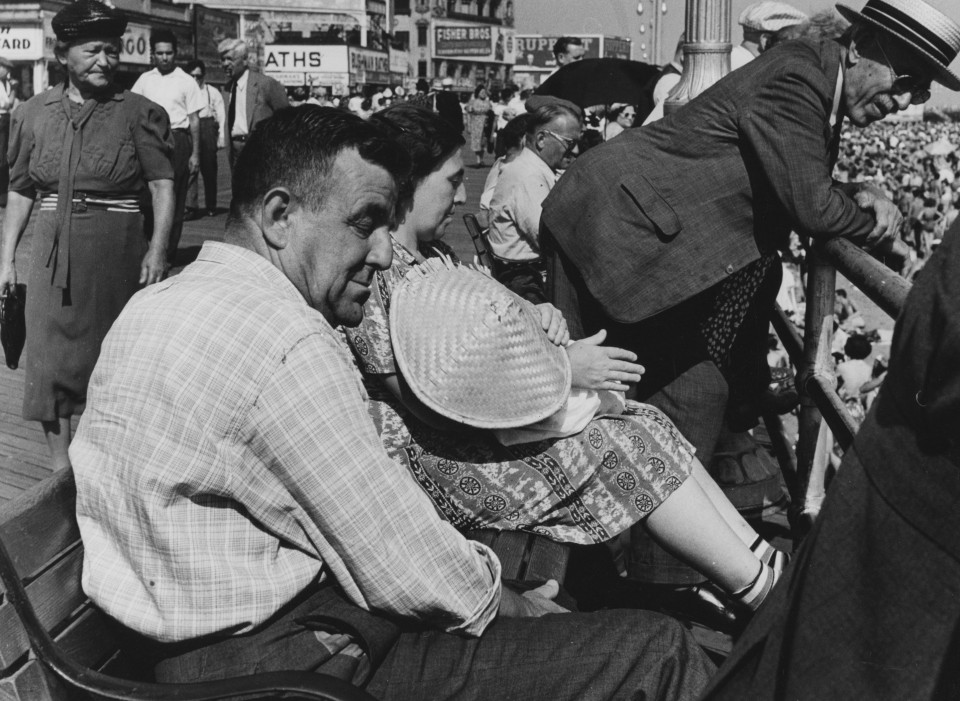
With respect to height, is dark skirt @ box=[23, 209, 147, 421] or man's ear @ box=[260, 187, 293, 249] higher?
man's ear @ box=[260, 187, 293, 249]

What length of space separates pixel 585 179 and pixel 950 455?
212 centimetres

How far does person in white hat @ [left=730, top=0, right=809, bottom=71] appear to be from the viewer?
541cm

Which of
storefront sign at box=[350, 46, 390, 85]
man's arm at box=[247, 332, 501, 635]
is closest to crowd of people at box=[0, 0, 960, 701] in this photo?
man's arm at box=[247, 332, 501, 635]

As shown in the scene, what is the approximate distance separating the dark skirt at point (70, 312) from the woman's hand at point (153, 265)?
10 cm

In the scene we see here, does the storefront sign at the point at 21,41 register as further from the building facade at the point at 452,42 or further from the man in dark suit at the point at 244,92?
the building facade at the point at 452,42

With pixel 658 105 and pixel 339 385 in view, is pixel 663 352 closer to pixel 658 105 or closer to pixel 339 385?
pixel 339 385

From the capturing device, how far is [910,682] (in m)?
1.57

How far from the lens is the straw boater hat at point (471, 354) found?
8.34 feet

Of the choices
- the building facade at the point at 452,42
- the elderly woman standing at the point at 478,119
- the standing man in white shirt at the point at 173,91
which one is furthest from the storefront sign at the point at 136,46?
the building facade at the point at 452,42

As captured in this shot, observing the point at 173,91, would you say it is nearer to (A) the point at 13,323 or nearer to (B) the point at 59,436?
(A) the point at 13,323

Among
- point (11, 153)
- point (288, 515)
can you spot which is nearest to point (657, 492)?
point (288, 515)

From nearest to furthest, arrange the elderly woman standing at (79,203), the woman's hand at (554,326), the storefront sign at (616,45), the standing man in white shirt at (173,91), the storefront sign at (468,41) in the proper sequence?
1. the woman's hand at (554,326)
2. the elderly woman standing at (79,203)
3. the standing man in white shirt at (173,91)
4. the storefront sign at (616,45)
5. the storefront sign at (468,41)

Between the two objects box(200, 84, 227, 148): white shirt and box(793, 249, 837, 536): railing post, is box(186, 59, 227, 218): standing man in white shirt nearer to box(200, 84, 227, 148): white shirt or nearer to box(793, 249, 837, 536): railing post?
box(200, 84, 227, 148): white shirt

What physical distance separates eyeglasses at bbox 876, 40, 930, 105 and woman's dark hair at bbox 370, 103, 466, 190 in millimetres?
1159
